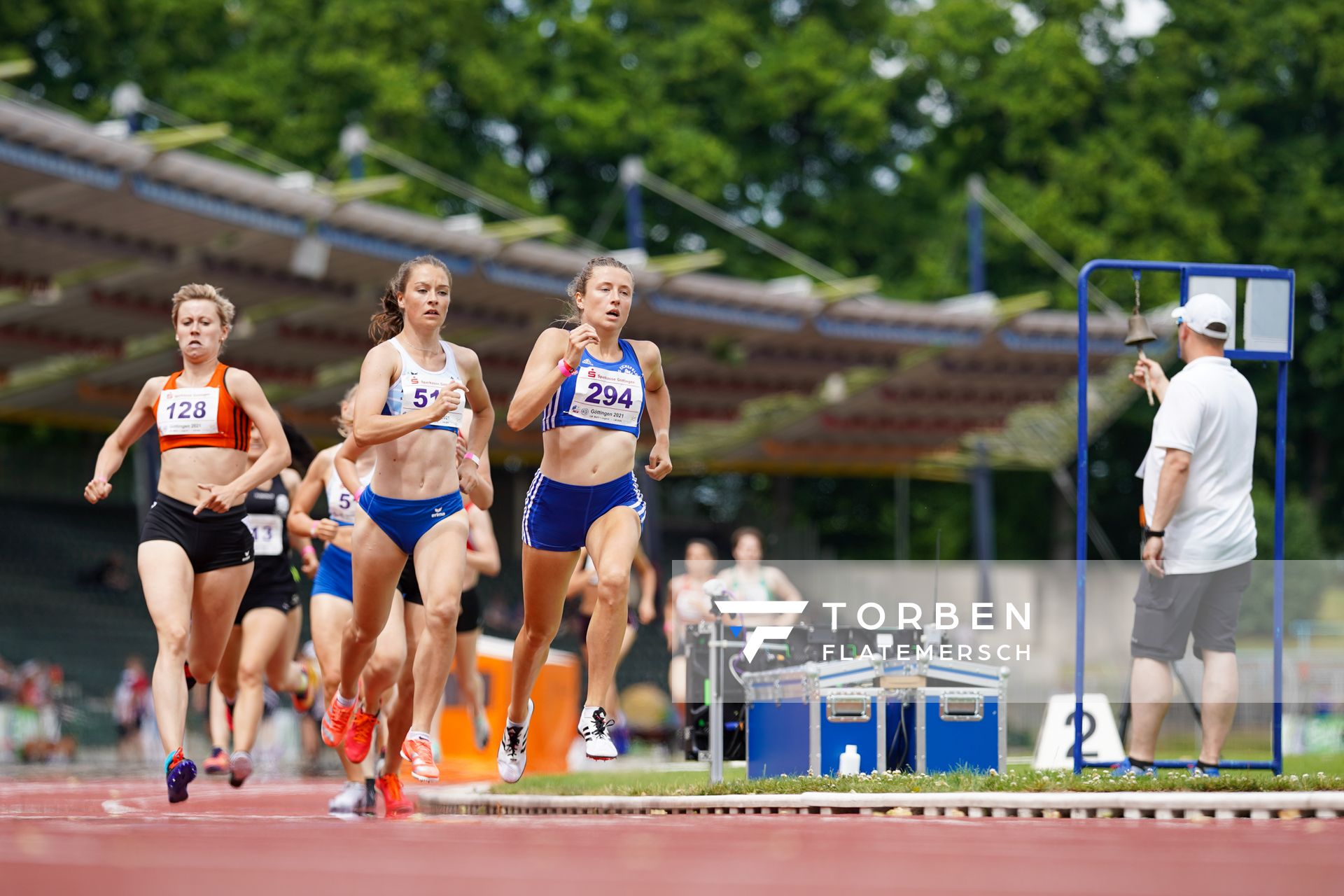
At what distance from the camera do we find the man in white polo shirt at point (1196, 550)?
32.6ft

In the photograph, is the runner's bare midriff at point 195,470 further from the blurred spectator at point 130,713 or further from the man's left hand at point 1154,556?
the blurred spectator at point 130,713

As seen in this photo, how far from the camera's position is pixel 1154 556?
10023mm

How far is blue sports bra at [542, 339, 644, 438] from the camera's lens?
896cm

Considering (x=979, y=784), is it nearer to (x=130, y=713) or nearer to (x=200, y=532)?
(x=200, y=532)

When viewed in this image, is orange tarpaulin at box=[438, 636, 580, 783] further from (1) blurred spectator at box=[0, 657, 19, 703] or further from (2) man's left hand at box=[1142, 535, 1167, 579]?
(1) blurred spectator at box=[0, 657, 19, 703]

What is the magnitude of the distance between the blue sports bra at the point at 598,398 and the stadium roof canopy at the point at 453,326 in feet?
57.3

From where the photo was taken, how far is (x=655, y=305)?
36.5 meters

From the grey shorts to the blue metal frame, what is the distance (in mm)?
370

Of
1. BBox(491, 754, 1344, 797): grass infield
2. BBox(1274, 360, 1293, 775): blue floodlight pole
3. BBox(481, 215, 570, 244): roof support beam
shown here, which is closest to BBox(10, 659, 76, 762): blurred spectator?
BBox(481, 215, 570, 244): roof support beam

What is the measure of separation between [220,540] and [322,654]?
1.38m

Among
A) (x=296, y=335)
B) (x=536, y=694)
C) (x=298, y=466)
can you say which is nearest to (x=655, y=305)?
(x=296, y=335)

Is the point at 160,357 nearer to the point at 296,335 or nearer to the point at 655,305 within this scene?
the point at 296,335

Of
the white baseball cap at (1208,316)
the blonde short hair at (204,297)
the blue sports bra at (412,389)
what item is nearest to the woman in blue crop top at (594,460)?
the blue sports bra at (412,389)

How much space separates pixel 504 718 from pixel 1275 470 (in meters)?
10.3
